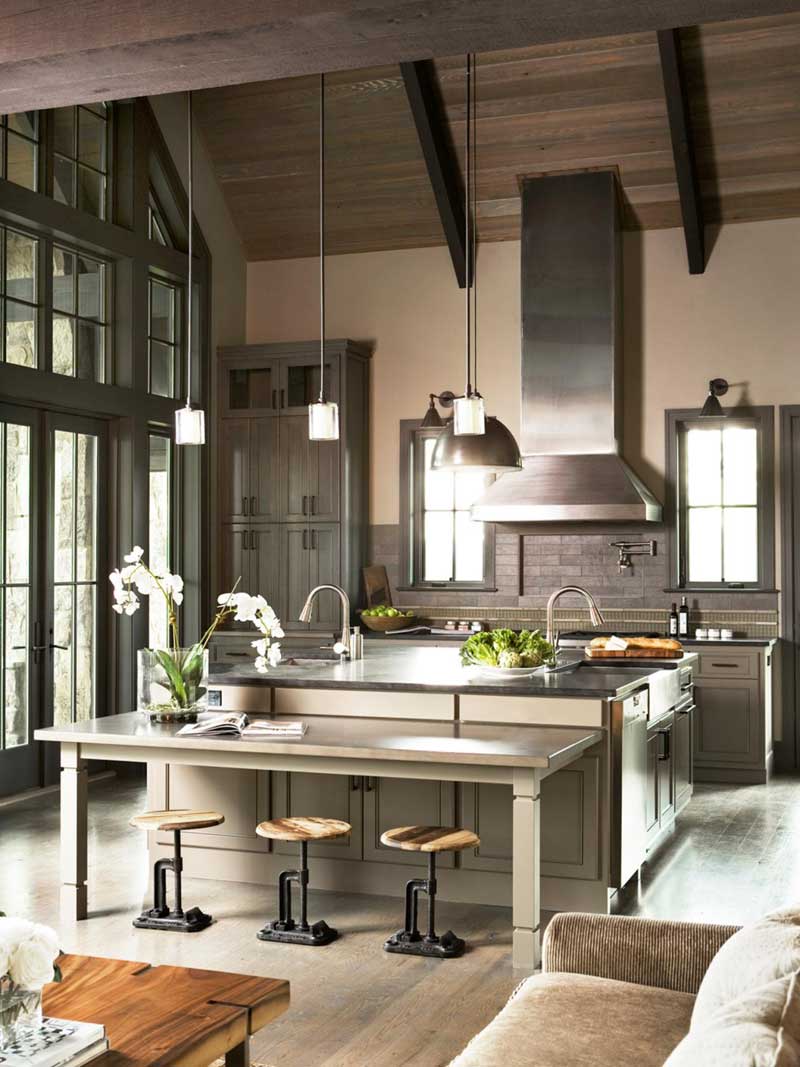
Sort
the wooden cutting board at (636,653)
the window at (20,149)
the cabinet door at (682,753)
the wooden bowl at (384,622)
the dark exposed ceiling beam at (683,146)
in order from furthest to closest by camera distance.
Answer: the wooden bowl at (384,622) → the dark exposed ceiling beam at (683,146) → the window at (20,149) → the cabinet door at (682,753) → the wooden cutting board at (636,653)

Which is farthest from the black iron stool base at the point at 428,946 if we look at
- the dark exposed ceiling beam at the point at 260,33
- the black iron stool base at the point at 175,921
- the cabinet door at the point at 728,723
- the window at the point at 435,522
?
the window at the point at 435,522

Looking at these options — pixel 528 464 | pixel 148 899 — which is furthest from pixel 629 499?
pixel 148 899

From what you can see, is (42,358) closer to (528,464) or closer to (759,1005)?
(528,464)

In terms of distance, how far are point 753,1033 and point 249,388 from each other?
8.11 meters

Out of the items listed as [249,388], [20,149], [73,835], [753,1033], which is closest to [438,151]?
[249,388]

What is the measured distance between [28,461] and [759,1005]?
6278 mm

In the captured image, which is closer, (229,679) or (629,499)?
(229,679)

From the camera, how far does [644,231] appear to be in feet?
29.2

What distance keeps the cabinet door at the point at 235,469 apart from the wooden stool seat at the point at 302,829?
4726 mm

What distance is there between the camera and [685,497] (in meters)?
8.75

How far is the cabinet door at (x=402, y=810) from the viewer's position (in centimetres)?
519

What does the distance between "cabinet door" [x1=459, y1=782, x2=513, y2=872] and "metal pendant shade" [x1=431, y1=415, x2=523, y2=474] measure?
1.43 m

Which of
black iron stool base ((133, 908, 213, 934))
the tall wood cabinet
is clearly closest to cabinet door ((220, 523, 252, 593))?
the tall wood cabinet

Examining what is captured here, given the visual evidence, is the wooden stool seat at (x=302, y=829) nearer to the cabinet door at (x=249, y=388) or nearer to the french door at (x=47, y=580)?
the french door at (x=47, y=580)
